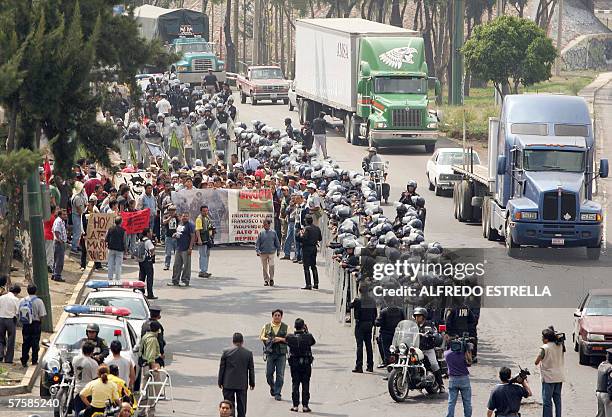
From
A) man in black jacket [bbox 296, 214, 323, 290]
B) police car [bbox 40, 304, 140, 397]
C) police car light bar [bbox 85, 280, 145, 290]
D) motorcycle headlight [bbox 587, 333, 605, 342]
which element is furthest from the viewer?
man in black jacket [bbox 296, 214, 323, 290]

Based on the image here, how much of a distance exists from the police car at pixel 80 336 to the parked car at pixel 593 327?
7.54 m

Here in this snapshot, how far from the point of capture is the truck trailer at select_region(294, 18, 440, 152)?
5519cm

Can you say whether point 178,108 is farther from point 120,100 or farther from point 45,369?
point 45,369

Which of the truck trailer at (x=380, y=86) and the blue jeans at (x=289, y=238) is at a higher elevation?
the truck trailer at (x=380, y=86)

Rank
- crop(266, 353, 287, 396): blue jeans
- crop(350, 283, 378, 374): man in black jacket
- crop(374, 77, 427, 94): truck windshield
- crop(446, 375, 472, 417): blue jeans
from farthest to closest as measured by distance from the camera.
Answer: crop(374, 77, 427, 94): truck windshield, crop(350, 283, 378, 374): man in black jacket, crop(266, 353, 287, 396): blue jeans, crop(446, 375, 472, 417): blue jeans

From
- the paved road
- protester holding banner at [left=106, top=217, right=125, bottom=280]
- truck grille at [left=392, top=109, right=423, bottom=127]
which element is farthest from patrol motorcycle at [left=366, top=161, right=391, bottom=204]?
protester holding banner at [left=106, top=217, right=125, bottom=280]

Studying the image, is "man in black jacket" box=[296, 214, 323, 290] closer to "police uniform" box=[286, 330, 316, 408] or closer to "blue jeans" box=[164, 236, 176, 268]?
"blue jeans" box=[164, 236, 176, 268]

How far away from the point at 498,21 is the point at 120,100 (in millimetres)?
17750

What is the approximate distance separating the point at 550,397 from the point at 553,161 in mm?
15605

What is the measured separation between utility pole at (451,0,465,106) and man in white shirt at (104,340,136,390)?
4970 centimetres

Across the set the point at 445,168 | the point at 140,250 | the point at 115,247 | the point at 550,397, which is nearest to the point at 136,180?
the point at 115,247

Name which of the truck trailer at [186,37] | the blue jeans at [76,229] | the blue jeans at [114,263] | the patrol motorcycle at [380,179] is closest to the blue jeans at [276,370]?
the blue jeans at [114,263]

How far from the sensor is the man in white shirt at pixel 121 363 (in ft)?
71.9

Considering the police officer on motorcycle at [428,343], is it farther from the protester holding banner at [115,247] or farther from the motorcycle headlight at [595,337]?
the protester holding banner at [115,247]
